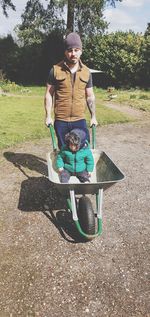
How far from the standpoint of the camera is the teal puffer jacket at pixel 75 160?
5.52 m

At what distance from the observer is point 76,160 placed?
18.1ft

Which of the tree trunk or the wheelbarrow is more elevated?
the tree trunk

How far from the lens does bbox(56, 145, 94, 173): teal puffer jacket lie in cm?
552

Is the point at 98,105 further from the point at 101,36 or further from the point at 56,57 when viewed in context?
the point at 56,57

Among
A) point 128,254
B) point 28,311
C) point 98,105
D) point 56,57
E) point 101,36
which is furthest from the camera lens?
point 56,57

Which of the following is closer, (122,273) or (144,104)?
(122,273)

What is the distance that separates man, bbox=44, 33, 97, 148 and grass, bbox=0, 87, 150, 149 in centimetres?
385

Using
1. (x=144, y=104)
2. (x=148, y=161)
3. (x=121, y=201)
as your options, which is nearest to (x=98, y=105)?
(x=144, y=104)

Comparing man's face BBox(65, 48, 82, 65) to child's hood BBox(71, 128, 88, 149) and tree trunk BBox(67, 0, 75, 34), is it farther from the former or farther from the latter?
tree trunk BBox(67, 0, 75, 34)

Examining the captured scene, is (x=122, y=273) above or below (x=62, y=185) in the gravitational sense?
below

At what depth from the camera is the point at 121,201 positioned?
6551 mm

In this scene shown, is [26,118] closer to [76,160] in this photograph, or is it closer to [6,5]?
[76,160]

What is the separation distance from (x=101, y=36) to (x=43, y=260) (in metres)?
20.7

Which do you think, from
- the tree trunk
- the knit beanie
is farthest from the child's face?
the tree trunk
